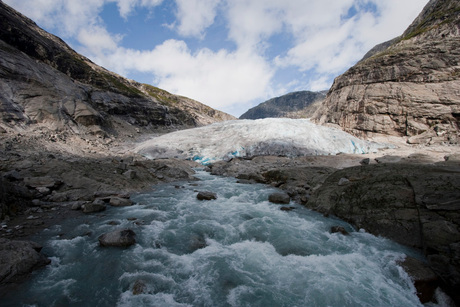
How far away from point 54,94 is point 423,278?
126 ft

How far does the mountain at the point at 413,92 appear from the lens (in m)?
27.7

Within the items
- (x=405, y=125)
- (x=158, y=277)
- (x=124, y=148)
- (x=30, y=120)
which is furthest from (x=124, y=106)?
(x=405, y=125)

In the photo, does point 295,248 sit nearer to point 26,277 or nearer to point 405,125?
point 26,277

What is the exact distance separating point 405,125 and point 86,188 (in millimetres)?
38802

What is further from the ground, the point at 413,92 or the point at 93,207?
the point at 413,92

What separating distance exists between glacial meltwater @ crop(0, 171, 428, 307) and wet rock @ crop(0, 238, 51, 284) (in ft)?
0.89

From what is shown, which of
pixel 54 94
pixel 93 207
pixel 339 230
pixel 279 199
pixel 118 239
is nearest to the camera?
pixel 118 239

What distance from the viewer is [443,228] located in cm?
553

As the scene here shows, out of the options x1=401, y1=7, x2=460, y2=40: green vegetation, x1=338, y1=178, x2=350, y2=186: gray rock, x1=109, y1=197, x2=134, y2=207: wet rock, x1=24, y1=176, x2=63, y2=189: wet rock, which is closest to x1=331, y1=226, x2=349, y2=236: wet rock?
x1=338, y1=178, x2=350, y2=186: gray rock

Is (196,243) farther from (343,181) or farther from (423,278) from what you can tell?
(343,181)

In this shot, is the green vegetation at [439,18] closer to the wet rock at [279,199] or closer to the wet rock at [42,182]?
the wet rock at [279,199]

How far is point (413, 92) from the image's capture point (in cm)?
2994

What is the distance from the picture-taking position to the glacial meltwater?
15.0 feet

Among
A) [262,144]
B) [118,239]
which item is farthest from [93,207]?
[262,144]
